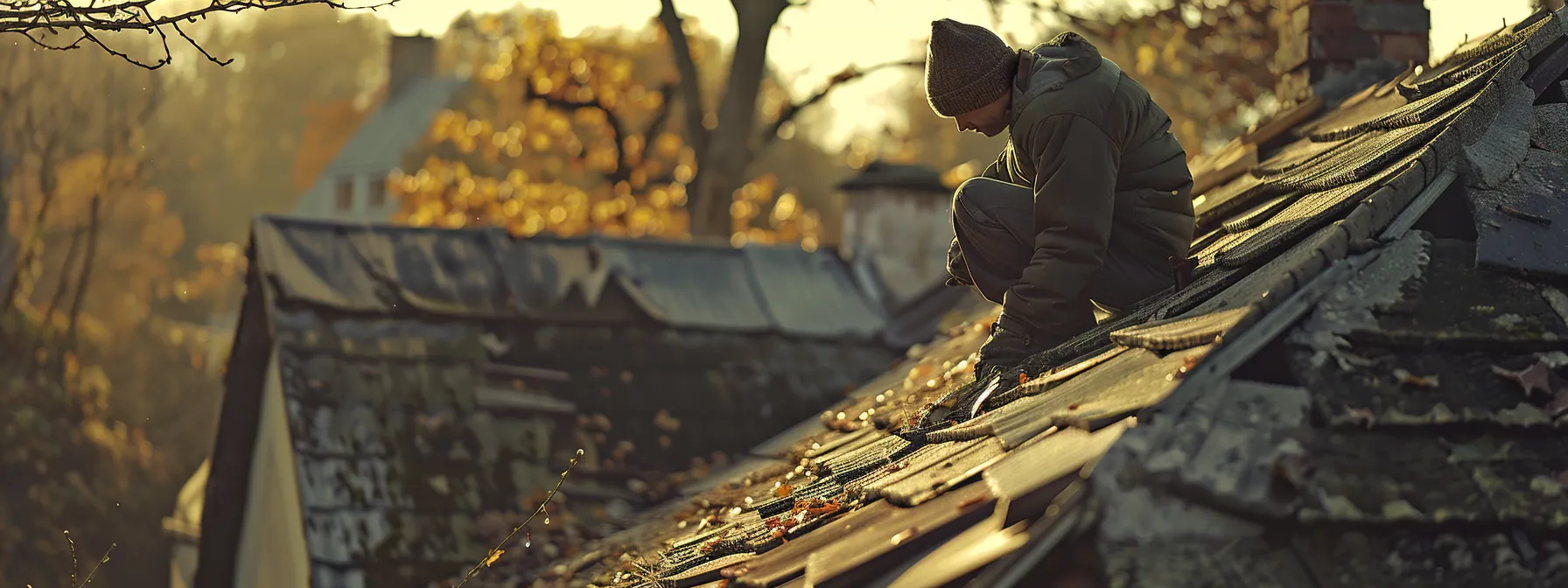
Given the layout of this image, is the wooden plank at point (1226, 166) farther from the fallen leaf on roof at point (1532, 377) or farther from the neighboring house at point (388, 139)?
the neighboring house at point (388, 139)

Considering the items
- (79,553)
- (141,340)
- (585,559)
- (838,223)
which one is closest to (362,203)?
(838,223)

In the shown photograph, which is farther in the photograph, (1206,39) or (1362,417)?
(1206,39)

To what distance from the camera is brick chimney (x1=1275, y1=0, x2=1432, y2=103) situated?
26.1 ft

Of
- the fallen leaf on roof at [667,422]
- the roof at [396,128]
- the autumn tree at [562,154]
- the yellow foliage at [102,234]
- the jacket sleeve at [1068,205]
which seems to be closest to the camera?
the jacket sleeve at [1068,205]

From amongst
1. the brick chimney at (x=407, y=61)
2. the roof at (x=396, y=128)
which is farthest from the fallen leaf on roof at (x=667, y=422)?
the brick chimney at (x=407, y=61)

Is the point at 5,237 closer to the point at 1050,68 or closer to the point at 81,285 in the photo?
the point at 81,285

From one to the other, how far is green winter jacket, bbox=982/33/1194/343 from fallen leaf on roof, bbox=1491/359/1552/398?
1.38 meters

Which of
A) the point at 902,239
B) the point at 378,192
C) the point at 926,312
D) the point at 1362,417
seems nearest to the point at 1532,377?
the point at 1362,417

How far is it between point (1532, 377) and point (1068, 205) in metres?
1.45

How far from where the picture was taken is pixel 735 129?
22.4 m

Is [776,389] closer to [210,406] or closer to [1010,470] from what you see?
[1010,470]

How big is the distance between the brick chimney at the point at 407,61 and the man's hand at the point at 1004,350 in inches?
2007

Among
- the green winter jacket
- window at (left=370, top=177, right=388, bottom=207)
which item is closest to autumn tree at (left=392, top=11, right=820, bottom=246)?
window at (left=370, top=177, right=388, bottom=207)

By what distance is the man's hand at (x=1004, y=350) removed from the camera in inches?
192
